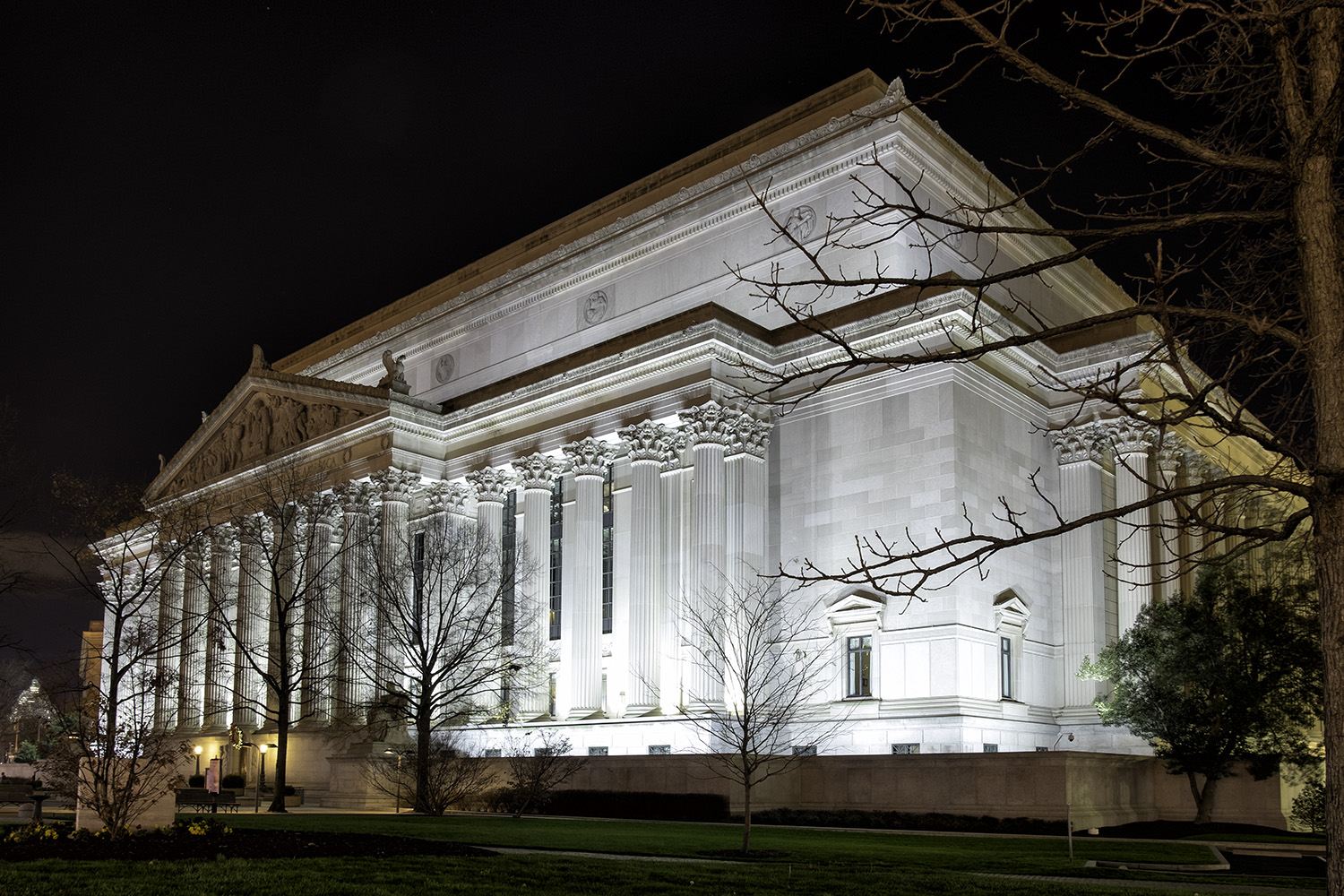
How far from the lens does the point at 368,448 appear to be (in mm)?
54031

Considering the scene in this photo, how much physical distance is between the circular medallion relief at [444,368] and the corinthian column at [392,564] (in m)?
15.0

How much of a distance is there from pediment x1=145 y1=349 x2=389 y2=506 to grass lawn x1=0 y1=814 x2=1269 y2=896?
1240 inches

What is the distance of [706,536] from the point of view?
41625 millimetres

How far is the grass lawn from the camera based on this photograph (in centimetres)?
1595

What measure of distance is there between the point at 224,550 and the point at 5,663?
9708 cm

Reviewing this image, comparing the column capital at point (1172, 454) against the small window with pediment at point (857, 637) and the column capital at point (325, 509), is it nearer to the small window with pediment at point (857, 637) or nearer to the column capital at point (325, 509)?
the small window with pediment at point (857, 637)

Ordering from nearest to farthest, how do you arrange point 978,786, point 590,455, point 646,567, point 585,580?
point 978,786, point 646,567, point 590,455, point 585,580

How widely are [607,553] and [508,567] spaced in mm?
5114

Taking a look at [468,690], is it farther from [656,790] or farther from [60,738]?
[60,738]

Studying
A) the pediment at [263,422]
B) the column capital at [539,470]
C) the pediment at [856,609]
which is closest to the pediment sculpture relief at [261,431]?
the pediment at [263,422]

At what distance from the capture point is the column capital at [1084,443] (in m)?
43.5

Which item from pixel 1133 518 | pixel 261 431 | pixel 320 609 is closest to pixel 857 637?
pixel 1133 518

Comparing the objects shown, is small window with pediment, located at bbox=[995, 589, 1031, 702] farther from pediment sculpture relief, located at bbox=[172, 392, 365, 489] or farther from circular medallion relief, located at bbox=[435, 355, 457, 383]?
circular medallion relief, located at bbox=[435, 355, 457, 383]

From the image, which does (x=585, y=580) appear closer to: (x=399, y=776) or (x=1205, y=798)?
(x=399, y=776)
